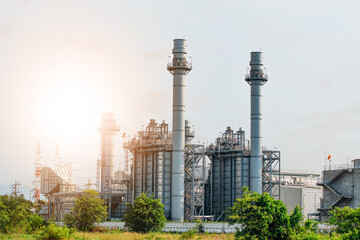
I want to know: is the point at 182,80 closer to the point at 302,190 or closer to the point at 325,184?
the point at 325,184

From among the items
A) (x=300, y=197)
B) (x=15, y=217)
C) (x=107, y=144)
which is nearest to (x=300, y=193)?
(x=300, y=197)

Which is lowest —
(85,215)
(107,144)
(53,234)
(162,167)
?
(53,234)

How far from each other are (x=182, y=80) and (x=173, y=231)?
19563 millimetres

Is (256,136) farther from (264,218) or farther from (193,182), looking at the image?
(264,218)

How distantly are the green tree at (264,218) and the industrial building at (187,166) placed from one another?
116ft

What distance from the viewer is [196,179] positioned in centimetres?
8638

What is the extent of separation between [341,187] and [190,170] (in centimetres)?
1999

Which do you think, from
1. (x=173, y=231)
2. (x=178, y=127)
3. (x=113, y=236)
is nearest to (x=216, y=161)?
(x=178, y=127)

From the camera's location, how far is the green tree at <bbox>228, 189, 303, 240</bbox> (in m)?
45.8

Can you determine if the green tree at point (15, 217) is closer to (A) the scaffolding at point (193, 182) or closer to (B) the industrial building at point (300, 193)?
(A) the scaffolding at point (193, 182)

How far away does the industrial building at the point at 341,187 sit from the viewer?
3273 inches

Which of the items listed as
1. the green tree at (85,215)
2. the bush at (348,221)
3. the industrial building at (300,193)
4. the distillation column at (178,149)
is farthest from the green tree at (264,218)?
the industrial building at (300,193)

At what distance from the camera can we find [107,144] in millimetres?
105500

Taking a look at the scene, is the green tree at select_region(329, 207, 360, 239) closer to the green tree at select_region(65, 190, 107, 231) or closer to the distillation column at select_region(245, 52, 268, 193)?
the green tree at select_region(65, 190, 107, 231)
